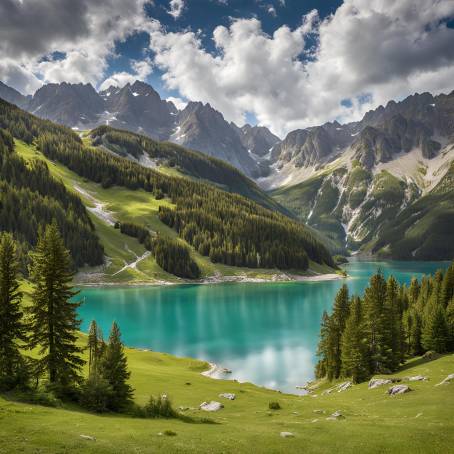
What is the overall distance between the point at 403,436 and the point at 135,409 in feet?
60.3

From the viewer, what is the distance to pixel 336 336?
64.9 metres

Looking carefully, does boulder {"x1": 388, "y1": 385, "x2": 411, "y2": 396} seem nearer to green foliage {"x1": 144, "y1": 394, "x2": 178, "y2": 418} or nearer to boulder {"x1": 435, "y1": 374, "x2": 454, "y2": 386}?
boulder {"x1": 435, "y1": 374, "x2": 454, "y2": 386}

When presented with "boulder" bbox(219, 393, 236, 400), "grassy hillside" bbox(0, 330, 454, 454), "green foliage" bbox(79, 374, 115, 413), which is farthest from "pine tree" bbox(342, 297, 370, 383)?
"green foliage" bbox(79, 374, 115, 413)

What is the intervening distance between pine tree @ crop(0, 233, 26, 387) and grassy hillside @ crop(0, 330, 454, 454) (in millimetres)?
3815

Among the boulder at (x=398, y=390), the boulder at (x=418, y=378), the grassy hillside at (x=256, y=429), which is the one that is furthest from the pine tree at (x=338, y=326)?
the grassy hillside at (x=256, y=429)

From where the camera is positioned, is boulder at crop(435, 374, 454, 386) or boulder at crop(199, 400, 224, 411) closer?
boulder at crop(199, 400, 224, 411)

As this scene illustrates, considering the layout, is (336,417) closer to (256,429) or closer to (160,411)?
(256,429)

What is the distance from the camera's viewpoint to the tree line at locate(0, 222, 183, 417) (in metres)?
29.0

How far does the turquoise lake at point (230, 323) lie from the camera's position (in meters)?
75.6

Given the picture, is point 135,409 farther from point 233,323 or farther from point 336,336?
point 233,323

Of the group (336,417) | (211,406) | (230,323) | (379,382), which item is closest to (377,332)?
(379,382)

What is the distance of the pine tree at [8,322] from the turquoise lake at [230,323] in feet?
142

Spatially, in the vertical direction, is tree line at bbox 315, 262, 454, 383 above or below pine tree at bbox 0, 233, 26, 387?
below

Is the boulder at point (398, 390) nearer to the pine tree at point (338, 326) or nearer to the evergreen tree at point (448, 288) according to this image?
the pine tree at point (338, 326)
